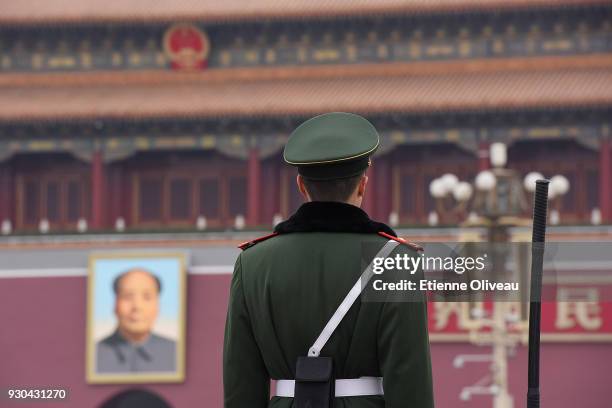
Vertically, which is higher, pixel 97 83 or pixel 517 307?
pixel 97 83

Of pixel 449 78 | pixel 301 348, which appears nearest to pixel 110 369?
pixel 449 78

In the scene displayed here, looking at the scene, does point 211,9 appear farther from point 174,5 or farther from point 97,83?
point 97,83

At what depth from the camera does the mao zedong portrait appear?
59.8ft

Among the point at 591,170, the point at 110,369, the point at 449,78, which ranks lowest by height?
the point at 110,369

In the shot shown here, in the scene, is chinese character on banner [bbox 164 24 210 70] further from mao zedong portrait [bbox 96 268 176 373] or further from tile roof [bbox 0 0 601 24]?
mao zedong portrait [bbox 96 268 176 373]

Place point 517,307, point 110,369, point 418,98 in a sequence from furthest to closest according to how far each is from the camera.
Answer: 1. point 418,98
2. point 110,369
3. point 517,307

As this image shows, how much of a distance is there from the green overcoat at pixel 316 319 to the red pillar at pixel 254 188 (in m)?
17.3

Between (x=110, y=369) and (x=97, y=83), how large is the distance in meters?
5.53

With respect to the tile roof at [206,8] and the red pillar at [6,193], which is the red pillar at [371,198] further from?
the red pillar at [6,193]

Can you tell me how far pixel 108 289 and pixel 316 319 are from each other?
15.5 m

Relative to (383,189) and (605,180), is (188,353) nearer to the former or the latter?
(383,189)

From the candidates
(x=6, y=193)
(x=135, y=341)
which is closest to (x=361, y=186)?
(x=135, y=341)

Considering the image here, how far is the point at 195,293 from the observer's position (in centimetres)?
1861

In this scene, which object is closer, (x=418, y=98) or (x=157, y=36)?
(x=418, y=98)
